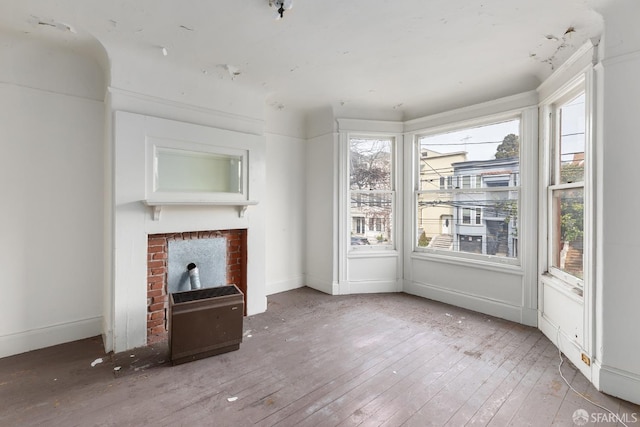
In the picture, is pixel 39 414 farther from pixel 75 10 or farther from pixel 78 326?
pixel 75 10

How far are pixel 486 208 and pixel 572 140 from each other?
1.09 meters

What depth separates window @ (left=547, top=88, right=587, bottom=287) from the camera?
8.35 feet

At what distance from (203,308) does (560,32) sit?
3.52 m

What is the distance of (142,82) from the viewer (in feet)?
8.95

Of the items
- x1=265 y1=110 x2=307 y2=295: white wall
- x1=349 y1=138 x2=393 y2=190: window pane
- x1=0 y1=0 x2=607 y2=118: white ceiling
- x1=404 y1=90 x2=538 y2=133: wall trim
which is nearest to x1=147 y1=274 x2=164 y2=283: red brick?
x1=265 y1=110 x2=307 y2=295: white wall

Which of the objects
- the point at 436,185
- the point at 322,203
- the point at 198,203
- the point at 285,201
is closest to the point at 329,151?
the point at 322,203

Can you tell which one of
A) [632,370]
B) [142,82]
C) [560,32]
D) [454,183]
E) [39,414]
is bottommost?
[39,414]

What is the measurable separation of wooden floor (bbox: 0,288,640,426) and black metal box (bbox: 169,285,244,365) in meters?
0.10

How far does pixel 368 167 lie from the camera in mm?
4293

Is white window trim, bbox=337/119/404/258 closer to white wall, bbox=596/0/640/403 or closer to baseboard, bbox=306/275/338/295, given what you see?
baseboard, bbox=306/275/338/295

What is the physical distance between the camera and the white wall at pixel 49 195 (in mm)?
2502

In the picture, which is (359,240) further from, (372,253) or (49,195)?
(49,195)

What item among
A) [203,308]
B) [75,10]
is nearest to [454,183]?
[203,308]

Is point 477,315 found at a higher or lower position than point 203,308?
lower
